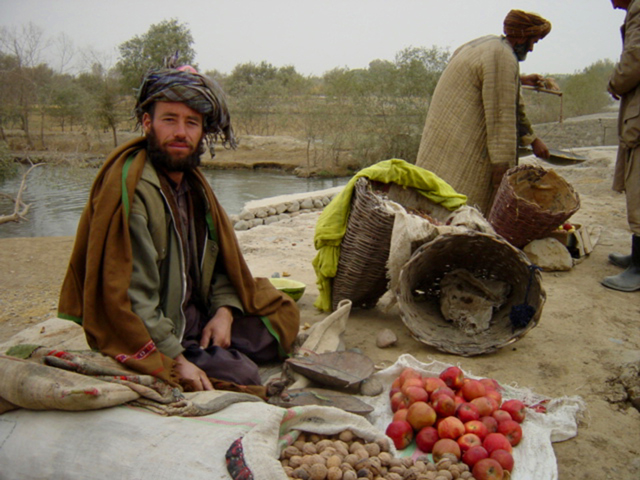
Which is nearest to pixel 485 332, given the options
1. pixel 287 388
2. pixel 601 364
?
pixel 601 364

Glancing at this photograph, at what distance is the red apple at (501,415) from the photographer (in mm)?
2121

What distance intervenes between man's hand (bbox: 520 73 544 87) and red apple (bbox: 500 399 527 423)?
3774 millimetres

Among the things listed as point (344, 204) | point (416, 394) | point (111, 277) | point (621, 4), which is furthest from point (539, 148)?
point (111, 277)

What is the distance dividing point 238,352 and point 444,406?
3.21 feet

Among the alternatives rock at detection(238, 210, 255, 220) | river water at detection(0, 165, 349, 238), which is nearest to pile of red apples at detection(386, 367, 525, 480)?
rock at detection(238, 210, 255, 220)

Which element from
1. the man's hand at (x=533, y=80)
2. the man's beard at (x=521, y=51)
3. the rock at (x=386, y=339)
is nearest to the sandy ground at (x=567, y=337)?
the rock at (x=386, y=339)

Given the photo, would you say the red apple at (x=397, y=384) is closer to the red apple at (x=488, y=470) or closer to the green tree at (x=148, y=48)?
the red apple at (x=488, y=470)

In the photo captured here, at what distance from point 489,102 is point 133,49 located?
2296 cm

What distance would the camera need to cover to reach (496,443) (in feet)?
6.41

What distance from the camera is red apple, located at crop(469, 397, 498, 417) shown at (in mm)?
2146

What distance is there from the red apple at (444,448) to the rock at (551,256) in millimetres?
2806

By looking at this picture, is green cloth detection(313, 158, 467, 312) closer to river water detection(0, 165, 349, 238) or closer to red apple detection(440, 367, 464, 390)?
red apple detection(440, 367, 464, 390)

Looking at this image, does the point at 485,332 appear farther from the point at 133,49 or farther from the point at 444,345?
Answer: the point at 133,49

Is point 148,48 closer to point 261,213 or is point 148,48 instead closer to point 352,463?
point 261,213
